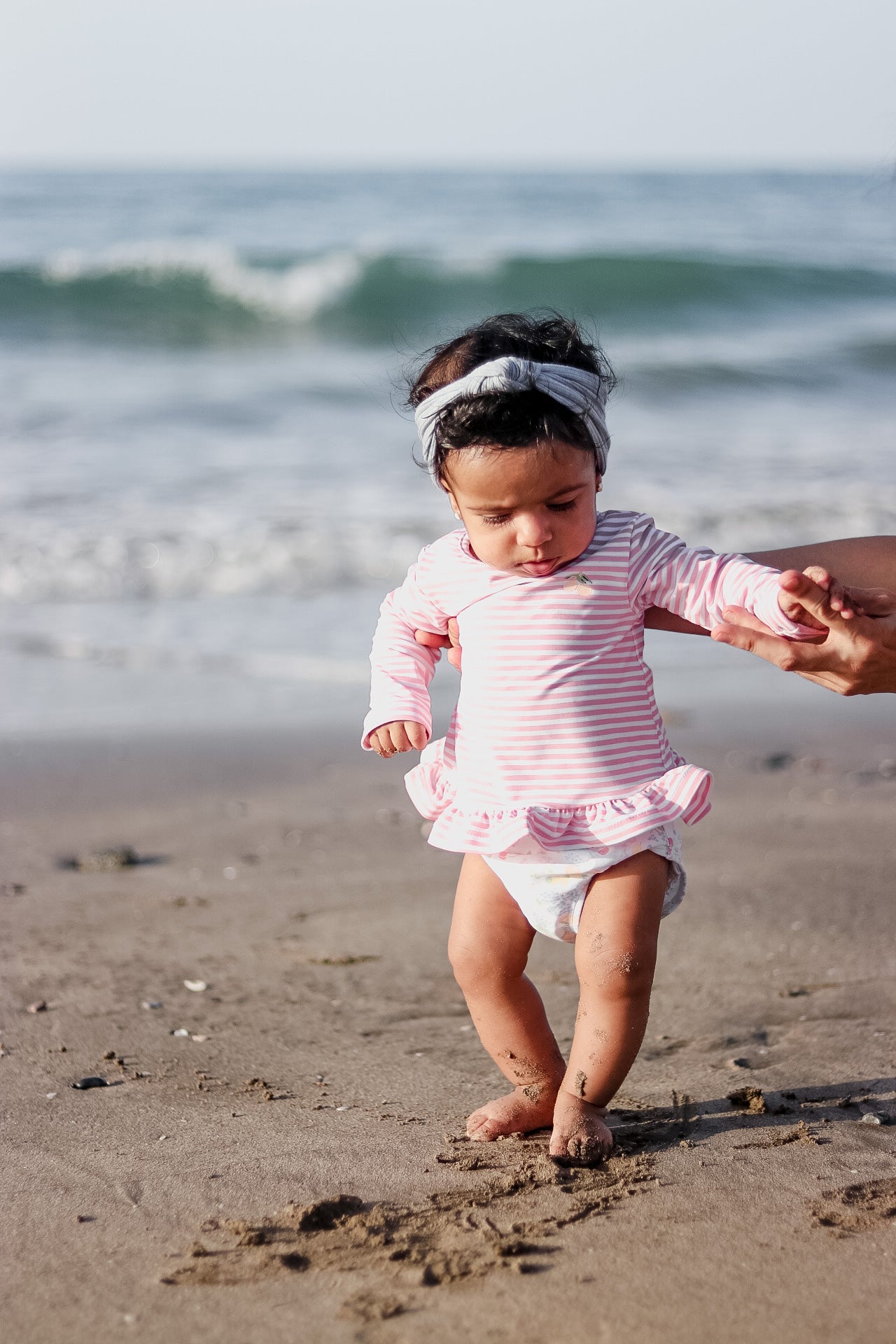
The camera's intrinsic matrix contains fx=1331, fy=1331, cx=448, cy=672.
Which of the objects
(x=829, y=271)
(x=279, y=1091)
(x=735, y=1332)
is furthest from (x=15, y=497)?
(x=829, y=271)

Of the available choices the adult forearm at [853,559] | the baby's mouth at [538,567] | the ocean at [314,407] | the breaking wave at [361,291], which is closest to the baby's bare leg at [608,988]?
the baby's mouth at [538,567]

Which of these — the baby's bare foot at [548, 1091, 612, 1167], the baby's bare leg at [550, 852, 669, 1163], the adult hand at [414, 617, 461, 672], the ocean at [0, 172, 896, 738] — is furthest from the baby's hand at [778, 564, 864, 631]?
the baby's bare foot at [548, 1091, 612, 1167]

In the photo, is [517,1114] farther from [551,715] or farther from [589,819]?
[551,715]

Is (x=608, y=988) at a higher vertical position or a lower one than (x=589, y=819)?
lower

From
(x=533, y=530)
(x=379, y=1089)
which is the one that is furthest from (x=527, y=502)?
(x=379, y=1089)

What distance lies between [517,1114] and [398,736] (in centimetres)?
71

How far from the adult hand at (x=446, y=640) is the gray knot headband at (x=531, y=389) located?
34cm

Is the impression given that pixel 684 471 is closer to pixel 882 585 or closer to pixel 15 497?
pixel 15 497

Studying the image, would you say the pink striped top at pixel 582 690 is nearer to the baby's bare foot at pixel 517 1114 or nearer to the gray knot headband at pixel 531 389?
the gray knot headband at pixel 531 389

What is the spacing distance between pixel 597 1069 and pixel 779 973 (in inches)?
41.6

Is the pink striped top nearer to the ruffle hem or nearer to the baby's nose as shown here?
the ruffle hem

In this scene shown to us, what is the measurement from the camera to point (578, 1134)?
225 centimetres

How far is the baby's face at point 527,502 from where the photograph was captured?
2.20 metres

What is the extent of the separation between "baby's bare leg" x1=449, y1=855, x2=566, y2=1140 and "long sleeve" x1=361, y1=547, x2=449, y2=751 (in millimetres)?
287
